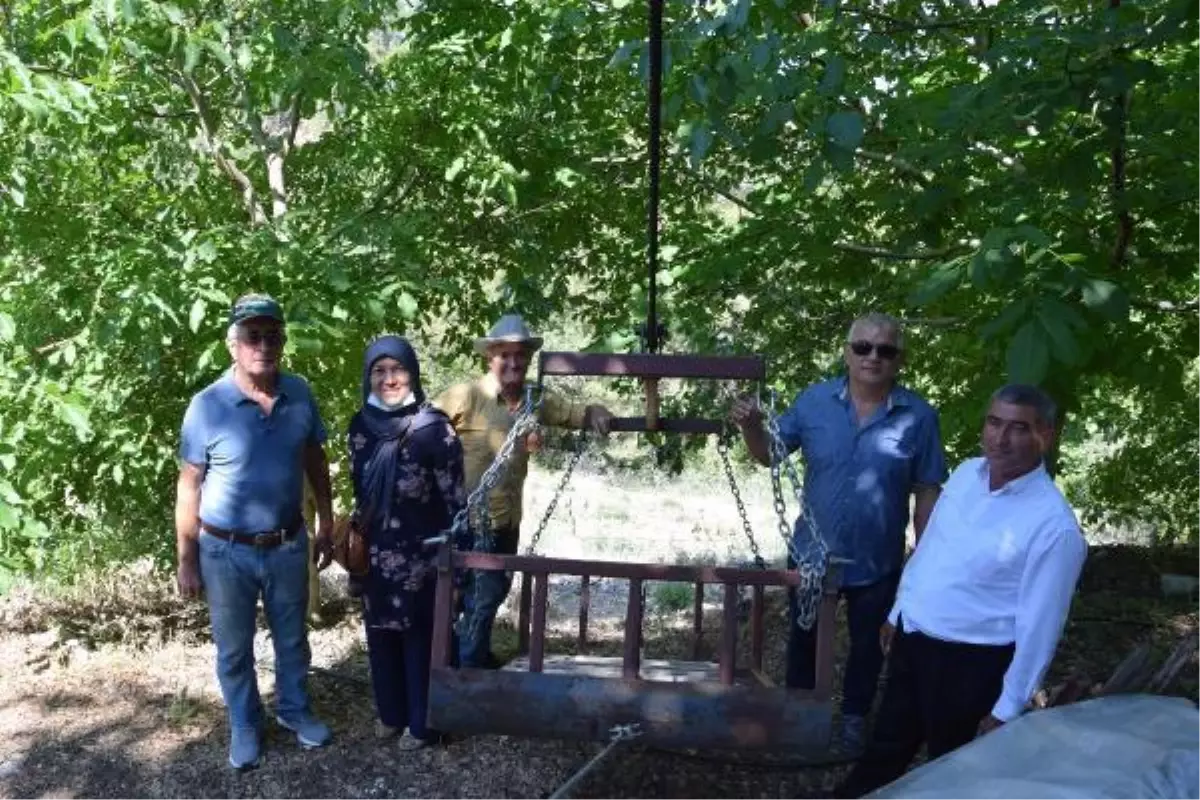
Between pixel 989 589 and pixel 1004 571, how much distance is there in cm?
8

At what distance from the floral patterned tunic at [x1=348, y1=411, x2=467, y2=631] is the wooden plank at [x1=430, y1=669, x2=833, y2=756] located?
2.27 ft

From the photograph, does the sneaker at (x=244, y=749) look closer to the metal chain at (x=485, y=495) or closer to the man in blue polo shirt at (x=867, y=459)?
the metal chain at (x=485, y=495)

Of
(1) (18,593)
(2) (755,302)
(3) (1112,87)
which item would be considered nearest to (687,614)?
(2) (755,302)

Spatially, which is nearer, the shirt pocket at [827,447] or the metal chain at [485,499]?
the metal chain at [485,499]

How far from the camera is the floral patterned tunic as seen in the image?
4.15 m

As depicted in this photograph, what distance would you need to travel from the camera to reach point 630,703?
3.52 m

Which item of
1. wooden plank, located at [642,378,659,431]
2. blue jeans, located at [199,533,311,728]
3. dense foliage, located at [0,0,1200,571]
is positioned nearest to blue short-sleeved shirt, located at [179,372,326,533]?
blue jeans, located at [199,533,311,728]

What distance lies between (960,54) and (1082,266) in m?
2.32

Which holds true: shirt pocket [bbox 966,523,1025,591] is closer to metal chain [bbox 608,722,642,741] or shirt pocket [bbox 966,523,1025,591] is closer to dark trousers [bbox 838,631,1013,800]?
dark trousers [bbox 838,631,1013,800]

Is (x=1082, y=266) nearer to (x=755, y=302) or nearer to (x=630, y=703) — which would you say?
(x=630, y=703)

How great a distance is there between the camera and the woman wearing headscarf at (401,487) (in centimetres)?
414

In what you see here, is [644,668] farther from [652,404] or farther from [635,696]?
[652,404]

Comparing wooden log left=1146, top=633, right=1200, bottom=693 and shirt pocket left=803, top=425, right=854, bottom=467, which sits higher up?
shirt pocket left=803, top=425, right=854, bottom=467

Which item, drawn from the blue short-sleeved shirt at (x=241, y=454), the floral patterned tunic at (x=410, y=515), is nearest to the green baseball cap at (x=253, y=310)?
the blue short-sleeved shirt at (x=241, y=454)
